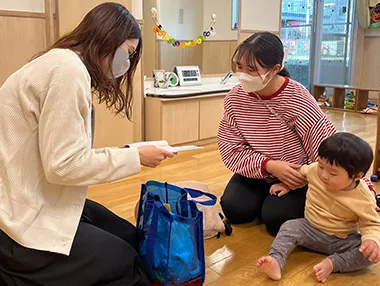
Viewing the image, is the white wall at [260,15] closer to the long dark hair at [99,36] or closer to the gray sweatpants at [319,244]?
the gray sweatpants at [319,244]

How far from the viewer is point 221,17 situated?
14.1 ft

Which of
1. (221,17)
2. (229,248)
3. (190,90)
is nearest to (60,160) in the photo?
(229,248)

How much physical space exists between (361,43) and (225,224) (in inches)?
221

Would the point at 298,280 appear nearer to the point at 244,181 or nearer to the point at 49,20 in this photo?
the point at 244,181

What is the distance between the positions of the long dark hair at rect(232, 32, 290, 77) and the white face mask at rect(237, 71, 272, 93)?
51 millimetres

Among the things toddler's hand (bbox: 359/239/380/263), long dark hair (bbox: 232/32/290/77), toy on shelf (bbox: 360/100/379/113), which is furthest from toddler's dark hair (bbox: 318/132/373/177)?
toy on shelf (bbox: 360/100/379/113)

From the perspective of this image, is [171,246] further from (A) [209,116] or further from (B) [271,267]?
(A) [209,116]

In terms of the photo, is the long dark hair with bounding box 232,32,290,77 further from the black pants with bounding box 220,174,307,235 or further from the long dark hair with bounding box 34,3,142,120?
the long dark hair with bounding box 34,3,142,120

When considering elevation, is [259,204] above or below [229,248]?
above

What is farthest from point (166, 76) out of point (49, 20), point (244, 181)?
point (244, 181)

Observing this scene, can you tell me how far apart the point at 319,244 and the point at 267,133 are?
524 millimetres

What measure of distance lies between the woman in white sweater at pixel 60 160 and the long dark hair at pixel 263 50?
26.8 inches

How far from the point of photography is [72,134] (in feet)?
3.52

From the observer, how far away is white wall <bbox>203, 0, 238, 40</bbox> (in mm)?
4160
